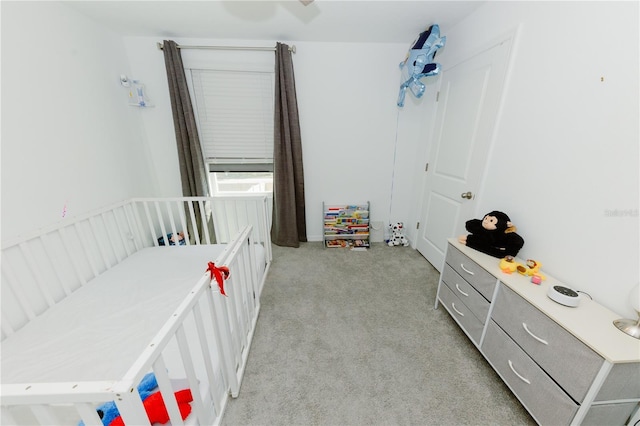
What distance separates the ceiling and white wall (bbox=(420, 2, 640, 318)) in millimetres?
551

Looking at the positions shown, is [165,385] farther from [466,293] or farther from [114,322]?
[466,293]

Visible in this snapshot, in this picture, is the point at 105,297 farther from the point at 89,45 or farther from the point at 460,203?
the point at 460,203

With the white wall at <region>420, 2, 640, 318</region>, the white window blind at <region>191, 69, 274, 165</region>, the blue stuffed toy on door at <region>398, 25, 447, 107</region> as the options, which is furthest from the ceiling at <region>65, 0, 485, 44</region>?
the white wall at <region>420, 2, 640, 318</region>

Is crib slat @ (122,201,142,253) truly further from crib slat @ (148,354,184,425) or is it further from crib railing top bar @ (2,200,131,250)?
crib slat @ (148,354,184,425)

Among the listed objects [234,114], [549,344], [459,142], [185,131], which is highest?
[234,114]

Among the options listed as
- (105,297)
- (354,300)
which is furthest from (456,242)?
(105,297)

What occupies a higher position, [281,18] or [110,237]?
[281,18]

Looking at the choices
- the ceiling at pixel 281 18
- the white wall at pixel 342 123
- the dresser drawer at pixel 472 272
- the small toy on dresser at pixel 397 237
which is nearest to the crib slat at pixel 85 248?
the white wall at pixel 342 123

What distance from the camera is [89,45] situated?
1.84 metres

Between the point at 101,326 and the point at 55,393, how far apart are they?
0.93m

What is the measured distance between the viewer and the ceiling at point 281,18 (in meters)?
1.68

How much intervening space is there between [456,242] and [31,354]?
2355 millimetres

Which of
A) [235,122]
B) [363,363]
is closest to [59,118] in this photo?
[235,122]

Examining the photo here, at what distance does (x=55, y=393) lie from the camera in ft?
1.66
